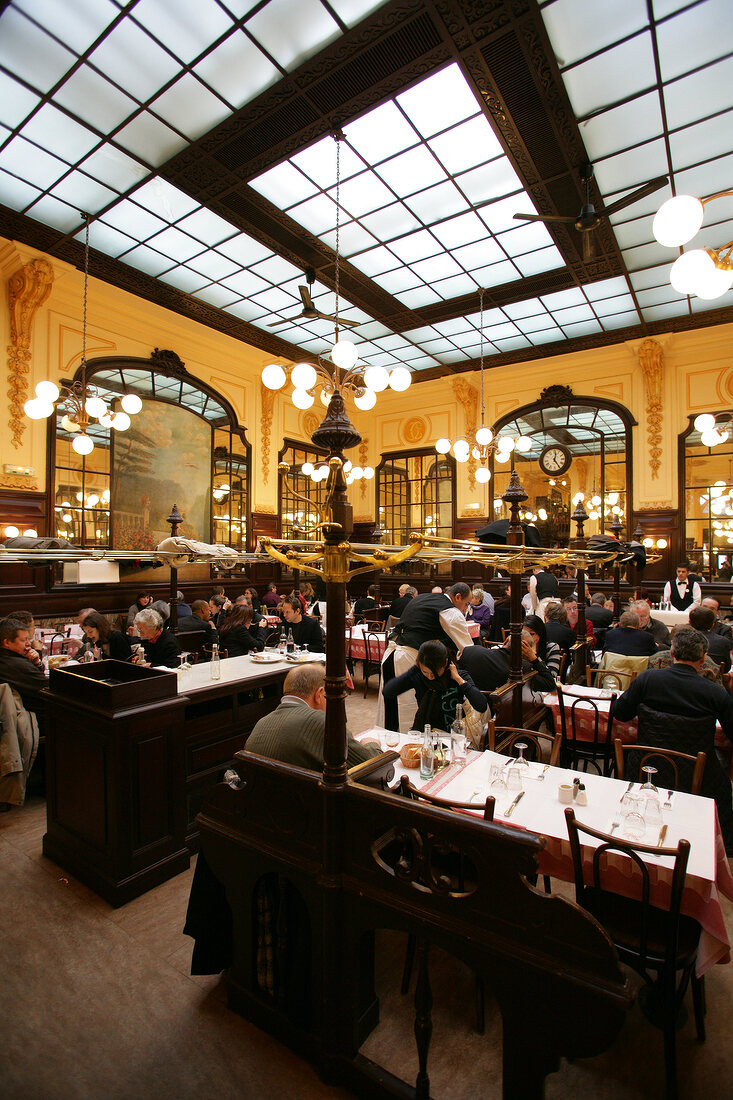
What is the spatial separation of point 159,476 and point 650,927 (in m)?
8.87

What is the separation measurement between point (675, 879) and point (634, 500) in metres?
9.51

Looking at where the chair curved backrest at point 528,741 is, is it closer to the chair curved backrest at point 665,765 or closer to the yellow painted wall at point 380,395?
the chair curved backrest at point 665,765

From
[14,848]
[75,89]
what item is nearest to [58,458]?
[75,89]

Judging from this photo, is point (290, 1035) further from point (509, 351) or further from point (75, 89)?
point (509, 351)

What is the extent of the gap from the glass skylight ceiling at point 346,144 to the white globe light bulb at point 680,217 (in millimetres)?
3066

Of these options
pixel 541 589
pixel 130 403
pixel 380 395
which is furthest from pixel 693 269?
pixel 380 395

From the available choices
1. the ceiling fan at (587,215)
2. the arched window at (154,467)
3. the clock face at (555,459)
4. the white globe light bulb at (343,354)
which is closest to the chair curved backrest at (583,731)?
the white globe light bulb at (343,354)

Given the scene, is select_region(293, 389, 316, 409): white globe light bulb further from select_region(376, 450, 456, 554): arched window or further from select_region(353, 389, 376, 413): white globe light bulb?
select_region(376, 450, 456, 554): arched window

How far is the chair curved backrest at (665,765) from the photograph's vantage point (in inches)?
106

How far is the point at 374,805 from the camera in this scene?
5.53 ft

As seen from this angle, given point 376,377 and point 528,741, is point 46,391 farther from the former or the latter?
point 528,741

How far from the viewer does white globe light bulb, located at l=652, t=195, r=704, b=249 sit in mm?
2441

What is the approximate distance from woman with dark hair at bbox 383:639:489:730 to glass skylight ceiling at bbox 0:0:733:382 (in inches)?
195

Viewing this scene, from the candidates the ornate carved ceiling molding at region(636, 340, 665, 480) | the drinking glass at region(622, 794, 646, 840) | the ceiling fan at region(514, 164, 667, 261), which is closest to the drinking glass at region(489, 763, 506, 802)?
the drinking glass at region(622, 794, 646, 840)
